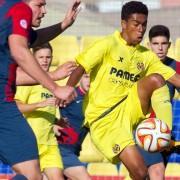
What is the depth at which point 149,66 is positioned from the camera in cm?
782

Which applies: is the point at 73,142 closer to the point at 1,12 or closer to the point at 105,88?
the point at 105,88

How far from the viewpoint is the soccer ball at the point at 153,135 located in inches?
291

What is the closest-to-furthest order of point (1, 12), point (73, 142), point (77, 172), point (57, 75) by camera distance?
1. point (1, 12)
2. point (57, 75)
3. point (77, 172)
4. point (73, 142)

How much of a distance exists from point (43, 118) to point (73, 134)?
29.7 inches

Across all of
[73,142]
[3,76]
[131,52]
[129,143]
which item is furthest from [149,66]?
[3,76]

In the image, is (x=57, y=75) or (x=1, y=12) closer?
(x=1, y=12)

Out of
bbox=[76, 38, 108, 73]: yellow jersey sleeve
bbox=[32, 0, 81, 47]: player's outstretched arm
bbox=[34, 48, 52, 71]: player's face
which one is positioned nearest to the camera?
bbox=[32, 0, 81, 47]: player's outstretched arm

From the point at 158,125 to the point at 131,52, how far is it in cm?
74

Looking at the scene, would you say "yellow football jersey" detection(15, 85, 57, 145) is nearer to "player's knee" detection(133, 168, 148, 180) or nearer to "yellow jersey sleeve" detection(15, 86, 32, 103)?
"yellow jersey sleeve" detection(15, 86, 32, 103)

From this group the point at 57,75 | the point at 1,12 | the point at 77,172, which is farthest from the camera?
the point at 77,172

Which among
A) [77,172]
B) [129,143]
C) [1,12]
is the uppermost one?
[1,12]

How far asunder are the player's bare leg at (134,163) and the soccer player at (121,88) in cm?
1

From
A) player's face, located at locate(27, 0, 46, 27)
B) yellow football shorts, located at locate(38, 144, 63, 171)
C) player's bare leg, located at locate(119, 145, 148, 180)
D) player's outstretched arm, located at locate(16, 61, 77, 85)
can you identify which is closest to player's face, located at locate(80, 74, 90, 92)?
yellow football shorts, located at locate(38, 144, 63, 171)

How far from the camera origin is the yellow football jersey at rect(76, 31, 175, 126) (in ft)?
24.5
